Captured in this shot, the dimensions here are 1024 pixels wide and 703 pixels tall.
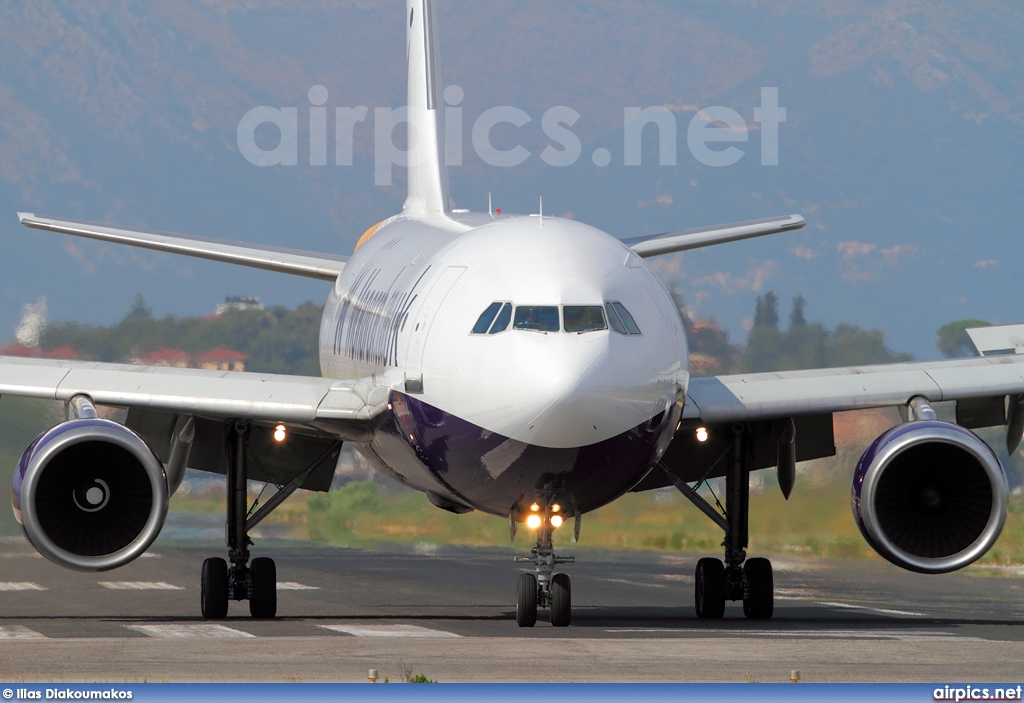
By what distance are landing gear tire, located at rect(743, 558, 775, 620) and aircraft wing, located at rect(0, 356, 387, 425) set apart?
5.11 m

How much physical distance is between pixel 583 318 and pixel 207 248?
9135 millimetres

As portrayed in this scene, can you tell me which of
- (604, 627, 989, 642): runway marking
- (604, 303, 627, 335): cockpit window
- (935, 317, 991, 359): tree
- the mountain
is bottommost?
(604, 627, 989, 642): runway marking

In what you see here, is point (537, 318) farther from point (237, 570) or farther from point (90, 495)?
point (237, 570)

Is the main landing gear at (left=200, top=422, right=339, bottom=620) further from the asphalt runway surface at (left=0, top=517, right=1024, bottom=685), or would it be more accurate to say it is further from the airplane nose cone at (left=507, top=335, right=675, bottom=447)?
the airplane nose cone at (left=507, top=335, right=675, bottom=447)

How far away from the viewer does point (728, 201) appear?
11575cm

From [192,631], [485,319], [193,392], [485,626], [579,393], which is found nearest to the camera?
[579,393]

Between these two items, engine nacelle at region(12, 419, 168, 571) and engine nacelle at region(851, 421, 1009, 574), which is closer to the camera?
engine nacelle at region(12, 419, 168, 571)

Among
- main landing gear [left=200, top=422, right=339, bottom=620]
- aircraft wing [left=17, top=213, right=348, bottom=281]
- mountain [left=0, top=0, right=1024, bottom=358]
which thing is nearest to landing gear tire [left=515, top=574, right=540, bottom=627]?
main landing gear [left=200, top=422, right=339, bottom=620]

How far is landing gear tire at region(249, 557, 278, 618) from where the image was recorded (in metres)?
21.0

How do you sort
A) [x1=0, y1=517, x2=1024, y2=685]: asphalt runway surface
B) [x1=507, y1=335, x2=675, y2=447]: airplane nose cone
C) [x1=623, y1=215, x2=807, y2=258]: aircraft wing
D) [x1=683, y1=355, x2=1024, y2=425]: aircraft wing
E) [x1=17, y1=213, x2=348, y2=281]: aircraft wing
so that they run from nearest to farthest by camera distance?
[x1=0, y1=517, x2=1024, y2=685]: asphalt runway surface → [x1=507, y1=335, x2=675, y2=447]: airplane nose cone → [x1=683, y1=355, x2=1024, y2=425]: aircraft wing → [x1=17, y1=213, x2=348, y2=281]: aircraft wing → [x1=623, y1=215, x2=807, y2=258]: aircraft wing

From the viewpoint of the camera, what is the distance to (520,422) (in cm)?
1599

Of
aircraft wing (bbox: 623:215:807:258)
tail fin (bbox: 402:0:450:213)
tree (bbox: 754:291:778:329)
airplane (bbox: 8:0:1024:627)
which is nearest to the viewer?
airplane (bbox: 8:0:1024:627)

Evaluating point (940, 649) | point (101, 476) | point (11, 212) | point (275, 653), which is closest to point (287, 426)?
point (101, 476)

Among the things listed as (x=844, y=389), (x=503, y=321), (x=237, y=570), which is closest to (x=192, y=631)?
(x=237, y=570)
